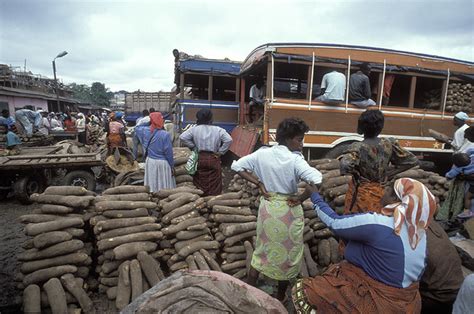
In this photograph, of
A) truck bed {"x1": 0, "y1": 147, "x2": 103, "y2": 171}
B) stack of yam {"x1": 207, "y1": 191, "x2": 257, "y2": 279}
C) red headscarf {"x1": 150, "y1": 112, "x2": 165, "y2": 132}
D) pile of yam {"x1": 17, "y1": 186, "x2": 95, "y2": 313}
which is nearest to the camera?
pile of yam {"x1": 17, "y1": 186, "x2": 95, "y2": 313}

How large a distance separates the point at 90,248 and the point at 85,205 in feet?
1.60

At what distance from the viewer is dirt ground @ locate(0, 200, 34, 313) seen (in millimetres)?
2986

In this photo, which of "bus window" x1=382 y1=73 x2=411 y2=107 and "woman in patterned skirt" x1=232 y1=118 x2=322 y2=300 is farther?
"bus window" x1=382 y1=73 x2=411 y2=107

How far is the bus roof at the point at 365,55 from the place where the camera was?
6.03 metres

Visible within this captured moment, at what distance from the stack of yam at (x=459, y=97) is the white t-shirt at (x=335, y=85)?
3.11 meters

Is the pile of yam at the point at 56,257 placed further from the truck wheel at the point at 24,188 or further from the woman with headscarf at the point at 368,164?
the truck wheel at the point at 24,188

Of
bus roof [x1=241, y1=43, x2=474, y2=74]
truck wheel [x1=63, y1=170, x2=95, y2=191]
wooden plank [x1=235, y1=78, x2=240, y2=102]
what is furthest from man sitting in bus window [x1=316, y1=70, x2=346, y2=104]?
truck wheel [x1=63, y1=170, x2=95, y2=191]

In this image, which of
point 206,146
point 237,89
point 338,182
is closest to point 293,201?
point 338,182

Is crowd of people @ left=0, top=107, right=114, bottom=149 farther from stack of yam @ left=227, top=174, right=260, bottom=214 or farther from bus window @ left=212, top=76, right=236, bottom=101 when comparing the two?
stack of yam @ left=227, top=174, right=260, bottom=214

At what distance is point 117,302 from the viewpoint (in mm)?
2652

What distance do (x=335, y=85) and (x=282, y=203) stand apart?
434cm

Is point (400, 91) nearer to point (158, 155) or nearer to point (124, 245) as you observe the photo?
point (158, 155)

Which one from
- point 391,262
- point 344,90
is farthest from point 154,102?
point 391,262

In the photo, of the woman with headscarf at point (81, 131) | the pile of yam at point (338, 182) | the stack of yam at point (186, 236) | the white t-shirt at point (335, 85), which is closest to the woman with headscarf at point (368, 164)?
the pile of yam at point (338, 182)
